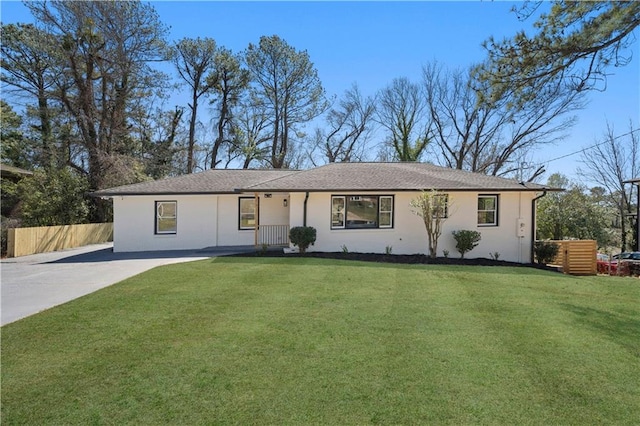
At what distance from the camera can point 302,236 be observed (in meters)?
13.1

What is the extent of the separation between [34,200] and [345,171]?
15.3 m

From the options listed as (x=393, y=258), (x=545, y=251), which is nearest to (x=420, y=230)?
(x=393, y=258)

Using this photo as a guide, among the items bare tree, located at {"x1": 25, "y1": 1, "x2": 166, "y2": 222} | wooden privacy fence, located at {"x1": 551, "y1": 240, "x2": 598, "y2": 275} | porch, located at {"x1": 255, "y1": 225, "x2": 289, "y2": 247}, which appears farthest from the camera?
bare tree, located at {"x1": 25, "y1": 1, "x2": 166, "y2": 222}

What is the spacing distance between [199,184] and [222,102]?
55.4 feet

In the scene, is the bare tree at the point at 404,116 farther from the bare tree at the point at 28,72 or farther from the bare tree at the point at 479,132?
the bare tree at the point at 28,72

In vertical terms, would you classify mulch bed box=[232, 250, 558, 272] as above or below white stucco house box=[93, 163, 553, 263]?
below

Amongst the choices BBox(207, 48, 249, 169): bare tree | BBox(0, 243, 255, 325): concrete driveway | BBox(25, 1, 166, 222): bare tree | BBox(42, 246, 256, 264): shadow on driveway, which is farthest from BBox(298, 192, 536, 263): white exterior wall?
BBox(207, 48, 249, 169): bare tree

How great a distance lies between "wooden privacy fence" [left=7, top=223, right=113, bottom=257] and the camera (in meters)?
13.8

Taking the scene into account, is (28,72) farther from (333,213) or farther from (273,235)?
(333,213)

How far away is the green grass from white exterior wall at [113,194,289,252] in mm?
7681

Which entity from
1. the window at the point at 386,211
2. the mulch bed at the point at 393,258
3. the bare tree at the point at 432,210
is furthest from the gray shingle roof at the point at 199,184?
the bare tree at the point at 432,210

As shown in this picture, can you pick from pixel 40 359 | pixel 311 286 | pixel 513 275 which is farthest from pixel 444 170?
pixel 40 359

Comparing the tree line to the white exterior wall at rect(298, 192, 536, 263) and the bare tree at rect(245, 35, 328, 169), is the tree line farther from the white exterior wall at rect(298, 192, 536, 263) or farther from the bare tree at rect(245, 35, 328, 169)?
the white exterior wall at rect(298, 192, 536, 263)

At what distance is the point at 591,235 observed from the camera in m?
19.7
